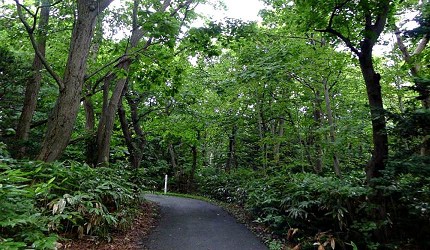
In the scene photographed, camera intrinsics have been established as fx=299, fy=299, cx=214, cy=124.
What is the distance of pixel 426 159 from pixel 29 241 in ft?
18.5

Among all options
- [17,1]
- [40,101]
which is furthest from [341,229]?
[40,101]

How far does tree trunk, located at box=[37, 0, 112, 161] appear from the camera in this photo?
20.5 ft

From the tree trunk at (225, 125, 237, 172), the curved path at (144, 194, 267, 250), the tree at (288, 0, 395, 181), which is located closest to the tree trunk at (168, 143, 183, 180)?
the tree trunk at (225, 125, 237, 172)

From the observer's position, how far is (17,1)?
6.32m

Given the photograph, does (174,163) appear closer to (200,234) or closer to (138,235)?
(200,234)

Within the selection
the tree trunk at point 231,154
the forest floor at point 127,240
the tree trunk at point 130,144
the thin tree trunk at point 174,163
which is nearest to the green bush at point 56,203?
the forest floor at point 127,240

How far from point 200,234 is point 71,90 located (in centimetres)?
438

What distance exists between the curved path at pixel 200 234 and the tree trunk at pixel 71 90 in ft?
9.27

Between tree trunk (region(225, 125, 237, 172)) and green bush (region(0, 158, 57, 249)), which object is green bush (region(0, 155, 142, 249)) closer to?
green bush (region(0, 158, 57, 249))

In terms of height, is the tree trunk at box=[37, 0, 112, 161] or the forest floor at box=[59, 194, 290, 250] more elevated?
the tree trunk at box=[37, 0, 112, 161]

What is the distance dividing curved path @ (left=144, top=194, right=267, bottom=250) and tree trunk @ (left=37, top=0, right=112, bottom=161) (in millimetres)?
2825

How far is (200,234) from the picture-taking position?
7145 mm

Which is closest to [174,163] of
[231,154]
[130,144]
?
[231,154]

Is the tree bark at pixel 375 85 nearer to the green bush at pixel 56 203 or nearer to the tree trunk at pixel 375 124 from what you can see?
the tree trunk at pixel 375 124
